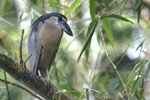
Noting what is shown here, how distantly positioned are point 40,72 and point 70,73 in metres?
1.82

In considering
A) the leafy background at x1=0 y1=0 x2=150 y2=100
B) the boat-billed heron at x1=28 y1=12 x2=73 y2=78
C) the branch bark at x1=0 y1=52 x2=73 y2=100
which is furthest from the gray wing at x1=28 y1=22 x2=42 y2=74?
the branch bark at x1=0 y1=52 x2=73 y2=100

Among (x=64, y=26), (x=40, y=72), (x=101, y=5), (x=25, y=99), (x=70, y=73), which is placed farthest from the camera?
(x=70, y=73)

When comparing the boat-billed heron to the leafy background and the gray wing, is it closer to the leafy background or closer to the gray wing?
the gray wing

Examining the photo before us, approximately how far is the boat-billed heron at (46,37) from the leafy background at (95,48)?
116 mm

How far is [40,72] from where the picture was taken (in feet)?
6.14

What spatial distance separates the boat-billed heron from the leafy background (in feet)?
0.38

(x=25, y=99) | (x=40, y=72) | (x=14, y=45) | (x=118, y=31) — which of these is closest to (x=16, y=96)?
(x=25, y=99)

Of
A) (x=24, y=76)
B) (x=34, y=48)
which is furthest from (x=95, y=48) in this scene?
(x=24, y=76)

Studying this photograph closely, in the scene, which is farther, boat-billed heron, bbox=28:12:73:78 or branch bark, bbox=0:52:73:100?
boat-billed heron, bbox=28:12:73:78

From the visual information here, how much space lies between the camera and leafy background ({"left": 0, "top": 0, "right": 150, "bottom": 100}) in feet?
3.75

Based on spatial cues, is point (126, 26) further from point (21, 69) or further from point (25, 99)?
point (21, 69)

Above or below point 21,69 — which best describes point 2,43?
below

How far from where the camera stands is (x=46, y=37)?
1613 mm

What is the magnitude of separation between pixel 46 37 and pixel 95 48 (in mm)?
2222
